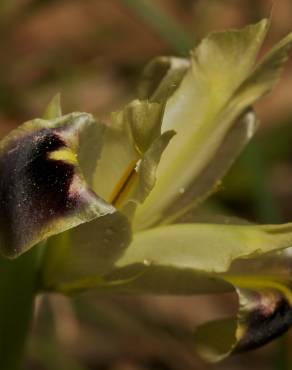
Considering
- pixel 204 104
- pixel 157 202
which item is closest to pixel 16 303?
pixel 157 202

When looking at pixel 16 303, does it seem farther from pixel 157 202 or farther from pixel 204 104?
Answer: pixel 204 104

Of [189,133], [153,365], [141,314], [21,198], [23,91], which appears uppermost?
[21,198]

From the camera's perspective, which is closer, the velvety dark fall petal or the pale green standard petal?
the velvety dark fall petal

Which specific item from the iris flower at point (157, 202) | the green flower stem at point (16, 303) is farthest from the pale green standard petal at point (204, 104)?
the green flower stem at point (16, 303)

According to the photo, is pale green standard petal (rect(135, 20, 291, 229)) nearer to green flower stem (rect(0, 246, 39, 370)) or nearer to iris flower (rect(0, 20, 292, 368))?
iris flower (rect(0, 20, 292, 368))

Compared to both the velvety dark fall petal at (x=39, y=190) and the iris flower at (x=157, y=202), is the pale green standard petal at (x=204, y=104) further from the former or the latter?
the velvety dark fall petal at (x=39, y=190)

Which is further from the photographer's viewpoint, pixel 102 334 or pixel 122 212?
pixel 102 334

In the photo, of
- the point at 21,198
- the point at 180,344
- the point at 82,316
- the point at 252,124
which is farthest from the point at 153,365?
the point at 21,198

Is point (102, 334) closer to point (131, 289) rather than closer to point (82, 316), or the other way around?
point (82, 316)

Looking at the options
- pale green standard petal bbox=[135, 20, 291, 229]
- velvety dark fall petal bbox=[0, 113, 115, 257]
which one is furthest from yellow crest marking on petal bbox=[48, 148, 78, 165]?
pale green standard petal bbox=[135, 20, 291, 229]
